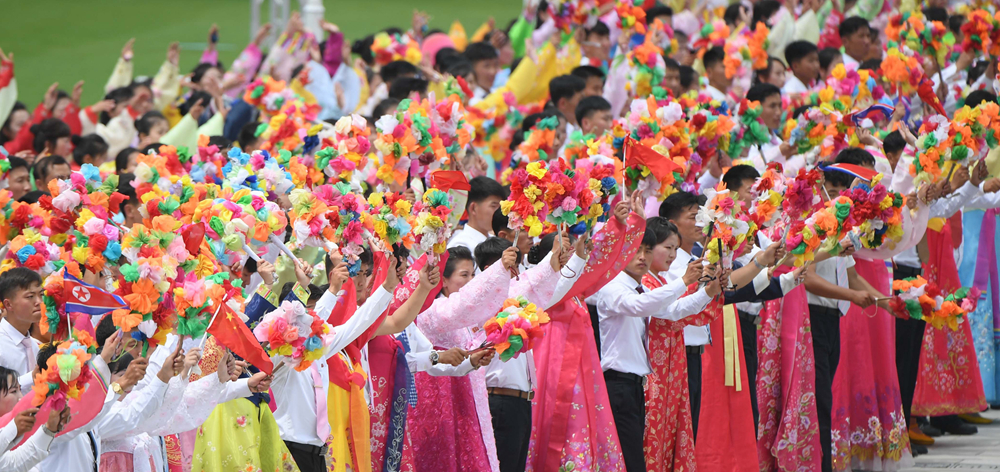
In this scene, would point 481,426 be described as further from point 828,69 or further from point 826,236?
point 828,69

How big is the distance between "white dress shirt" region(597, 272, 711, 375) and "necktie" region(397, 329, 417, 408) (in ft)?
3.45

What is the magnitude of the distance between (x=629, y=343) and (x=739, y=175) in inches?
59.4

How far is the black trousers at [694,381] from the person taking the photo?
21.4 feet

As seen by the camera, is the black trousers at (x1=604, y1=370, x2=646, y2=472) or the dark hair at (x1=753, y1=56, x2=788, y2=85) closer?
the black trousers at (x1=604, y1=370, x2=646, y2=472)

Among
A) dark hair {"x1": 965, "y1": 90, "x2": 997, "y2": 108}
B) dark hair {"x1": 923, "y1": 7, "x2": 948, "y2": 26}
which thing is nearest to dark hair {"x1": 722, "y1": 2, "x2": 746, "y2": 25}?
dark hair {"x1": 923, "y1": 7, "x2": 948, "y2": 26}

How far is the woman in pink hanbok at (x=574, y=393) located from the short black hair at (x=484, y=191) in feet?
3.51

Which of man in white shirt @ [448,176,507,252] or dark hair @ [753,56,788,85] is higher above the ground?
dark hair @ [753,56,788,85]

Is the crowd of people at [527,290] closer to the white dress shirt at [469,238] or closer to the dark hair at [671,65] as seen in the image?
the white dress shirt at [469,238]

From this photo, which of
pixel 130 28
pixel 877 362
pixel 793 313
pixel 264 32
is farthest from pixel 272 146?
pixel 130 28

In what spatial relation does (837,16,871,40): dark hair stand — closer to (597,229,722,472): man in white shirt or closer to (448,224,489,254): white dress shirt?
(448,224,489,254): white dress shirt

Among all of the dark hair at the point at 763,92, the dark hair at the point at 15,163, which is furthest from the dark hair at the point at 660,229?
the dark hair at the point at 15,163

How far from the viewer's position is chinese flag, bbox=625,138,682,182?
6168mm

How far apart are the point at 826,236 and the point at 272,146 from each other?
4.04 m

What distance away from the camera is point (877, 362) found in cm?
757
